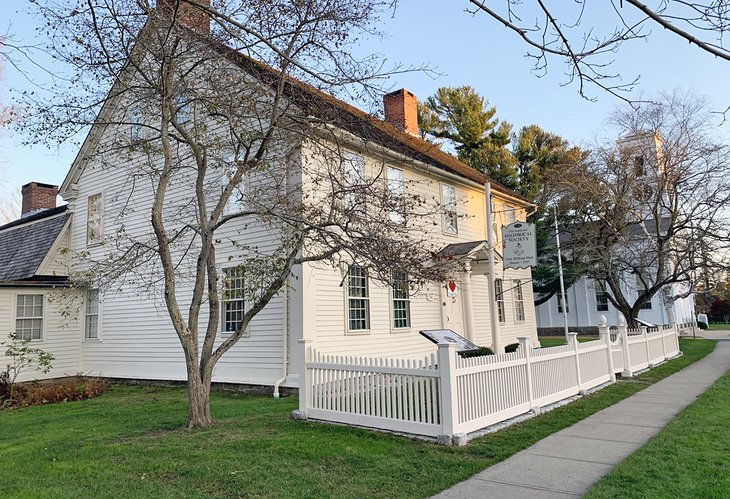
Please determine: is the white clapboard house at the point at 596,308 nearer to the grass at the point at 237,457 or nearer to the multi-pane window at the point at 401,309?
the multi-pane window at the point at 401,309

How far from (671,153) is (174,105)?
61.6ft

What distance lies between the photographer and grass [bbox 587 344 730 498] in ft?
15.0

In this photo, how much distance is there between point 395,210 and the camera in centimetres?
774

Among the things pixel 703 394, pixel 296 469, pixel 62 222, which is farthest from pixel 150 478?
pixel 62 222

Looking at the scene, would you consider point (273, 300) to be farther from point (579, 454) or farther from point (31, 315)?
point (31, 315)

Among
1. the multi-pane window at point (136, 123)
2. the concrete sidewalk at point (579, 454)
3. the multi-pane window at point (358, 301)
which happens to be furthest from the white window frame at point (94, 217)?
the concrete sidewalk at point (579, 454)

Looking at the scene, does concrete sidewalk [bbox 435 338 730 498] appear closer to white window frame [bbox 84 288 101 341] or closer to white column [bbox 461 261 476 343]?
white column [bbox 461 261 476 343]

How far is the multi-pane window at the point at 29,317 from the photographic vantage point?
1480cm

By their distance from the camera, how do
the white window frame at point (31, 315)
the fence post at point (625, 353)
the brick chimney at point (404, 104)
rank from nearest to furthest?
the fence post at point (625, 353)
the white window frame at point (31, 315)
the brick chimney at point (404, 104)

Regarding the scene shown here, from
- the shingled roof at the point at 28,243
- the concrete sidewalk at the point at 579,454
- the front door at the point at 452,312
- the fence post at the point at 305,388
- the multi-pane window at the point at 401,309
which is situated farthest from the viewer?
the shingled roof at the point at 28,243

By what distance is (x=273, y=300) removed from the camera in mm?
11719

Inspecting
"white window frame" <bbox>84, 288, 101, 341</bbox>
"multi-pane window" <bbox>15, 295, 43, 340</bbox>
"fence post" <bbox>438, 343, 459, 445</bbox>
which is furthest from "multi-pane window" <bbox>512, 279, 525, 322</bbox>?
"multi-pane window" <bbox>15, 295, 43, 340</bbox>

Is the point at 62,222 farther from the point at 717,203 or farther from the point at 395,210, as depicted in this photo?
the point at 717,203

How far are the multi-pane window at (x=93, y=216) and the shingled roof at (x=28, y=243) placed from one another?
3.07ft
